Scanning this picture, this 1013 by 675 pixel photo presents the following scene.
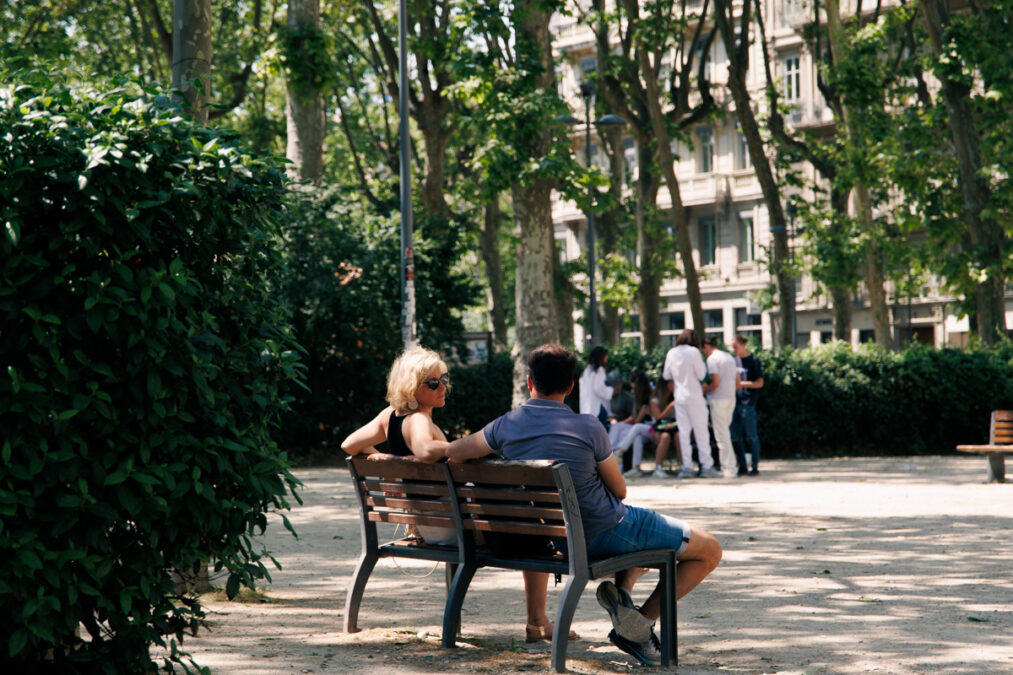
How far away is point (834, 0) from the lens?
25297mm

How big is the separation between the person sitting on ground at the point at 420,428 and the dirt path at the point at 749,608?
21 cm

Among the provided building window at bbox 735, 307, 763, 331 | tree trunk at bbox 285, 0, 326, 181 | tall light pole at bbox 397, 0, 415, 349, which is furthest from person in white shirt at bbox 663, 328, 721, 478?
building window at bbox 735, 307, 763, 331

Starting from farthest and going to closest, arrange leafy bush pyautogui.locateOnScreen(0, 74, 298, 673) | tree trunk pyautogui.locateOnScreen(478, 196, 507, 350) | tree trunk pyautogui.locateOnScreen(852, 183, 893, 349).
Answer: tree trunk pyautogui.locateOnScreen(478, 196, 507, 350), tree trunk pyautogui.locateOnScreen(852, 183, 893, 349), leafy bush pyautogui.locateOnScreen(0, 74, 298, 673)

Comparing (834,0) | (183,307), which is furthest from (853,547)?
(834,0)

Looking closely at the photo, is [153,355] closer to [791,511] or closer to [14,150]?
[14,150]

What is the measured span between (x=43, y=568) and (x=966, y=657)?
397cm

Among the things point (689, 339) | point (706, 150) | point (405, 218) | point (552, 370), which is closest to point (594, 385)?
point (689, 339)

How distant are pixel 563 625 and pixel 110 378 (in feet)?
7.16

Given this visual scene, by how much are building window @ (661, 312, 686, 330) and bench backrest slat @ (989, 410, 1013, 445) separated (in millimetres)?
38205

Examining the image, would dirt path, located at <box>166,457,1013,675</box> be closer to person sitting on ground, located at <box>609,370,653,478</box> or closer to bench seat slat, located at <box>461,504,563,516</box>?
bench seat slat, located at <box>461,504,563,516</box>

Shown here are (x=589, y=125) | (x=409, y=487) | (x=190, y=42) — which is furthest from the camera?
(x=589, y=125)

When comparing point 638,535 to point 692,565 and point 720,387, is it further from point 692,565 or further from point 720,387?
point 720,387

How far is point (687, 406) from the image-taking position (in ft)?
52.5

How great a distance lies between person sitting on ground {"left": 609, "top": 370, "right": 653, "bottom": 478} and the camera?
17.1m
